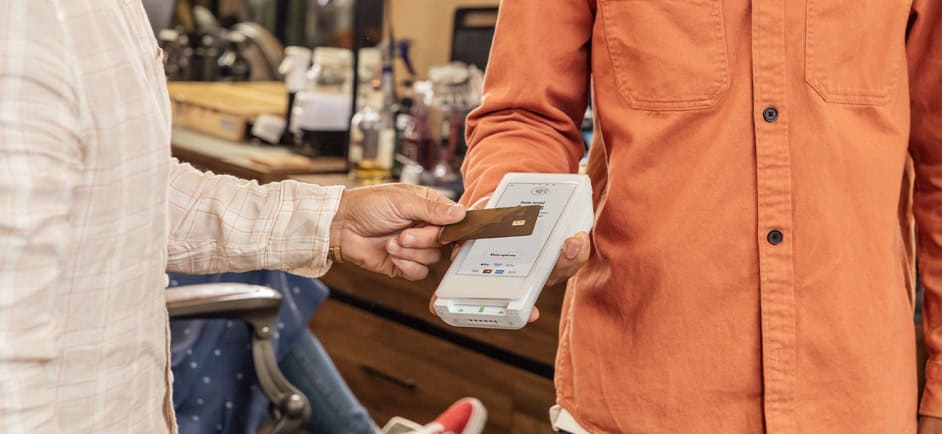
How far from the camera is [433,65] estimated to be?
10.7 feet

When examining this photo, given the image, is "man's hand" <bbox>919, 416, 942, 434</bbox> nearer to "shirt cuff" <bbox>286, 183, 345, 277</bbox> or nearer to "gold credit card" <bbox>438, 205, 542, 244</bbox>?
"gold credit card" <bbox>438, 205, 542, 244</bbox>

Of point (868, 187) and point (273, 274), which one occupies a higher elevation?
point (868, 187)

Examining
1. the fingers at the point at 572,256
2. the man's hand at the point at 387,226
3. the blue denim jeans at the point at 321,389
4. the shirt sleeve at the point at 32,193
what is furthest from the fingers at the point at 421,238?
the blue denim jeans at the point at 321,389

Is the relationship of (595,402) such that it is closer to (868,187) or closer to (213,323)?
(868,187)

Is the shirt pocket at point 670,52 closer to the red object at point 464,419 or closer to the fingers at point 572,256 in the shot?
the fingers at point 572,256

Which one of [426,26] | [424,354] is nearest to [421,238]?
[424,354]

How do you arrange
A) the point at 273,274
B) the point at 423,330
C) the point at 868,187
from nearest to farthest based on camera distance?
the point at 868,187 < the point at 273,274 < the point at 423,330

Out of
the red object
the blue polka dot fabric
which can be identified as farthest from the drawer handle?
the blue polka dot fabric

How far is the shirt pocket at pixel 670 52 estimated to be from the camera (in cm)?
106

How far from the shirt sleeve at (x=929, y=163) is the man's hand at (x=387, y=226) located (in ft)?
1.58

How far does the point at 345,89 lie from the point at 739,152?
87.1 inches

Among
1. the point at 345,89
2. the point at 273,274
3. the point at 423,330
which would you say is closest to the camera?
the point at 273,274

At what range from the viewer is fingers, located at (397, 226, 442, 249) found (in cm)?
112

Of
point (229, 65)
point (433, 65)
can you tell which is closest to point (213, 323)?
point (433, 65)
